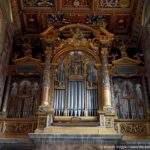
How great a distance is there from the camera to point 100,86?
11.6 metres

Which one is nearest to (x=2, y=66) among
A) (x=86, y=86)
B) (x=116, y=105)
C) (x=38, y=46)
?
(x=38, y=46)

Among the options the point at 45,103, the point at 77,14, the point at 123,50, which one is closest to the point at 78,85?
the point at 45,103

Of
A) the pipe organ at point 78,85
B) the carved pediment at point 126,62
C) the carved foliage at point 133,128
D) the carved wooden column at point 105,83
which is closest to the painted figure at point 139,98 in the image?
the pipe organ at point 78,85

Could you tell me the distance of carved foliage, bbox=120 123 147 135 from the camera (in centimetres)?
1073

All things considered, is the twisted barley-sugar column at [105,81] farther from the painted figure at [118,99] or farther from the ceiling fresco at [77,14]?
the ceiling fresco at [77,14]

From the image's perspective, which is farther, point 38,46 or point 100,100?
point 38,46

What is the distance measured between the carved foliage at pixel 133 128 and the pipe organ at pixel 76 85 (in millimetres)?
1196

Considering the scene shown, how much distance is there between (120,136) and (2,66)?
5445 mm

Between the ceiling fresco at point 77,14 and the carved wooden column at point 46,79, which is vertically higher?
the ceiling fresco at point 77,14

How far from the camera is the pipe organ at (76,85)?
11086 mm

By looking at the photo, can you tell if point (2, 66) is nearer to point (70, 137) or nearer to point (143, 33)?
point (70, 137)

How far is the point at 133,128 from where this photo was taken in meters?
10.8

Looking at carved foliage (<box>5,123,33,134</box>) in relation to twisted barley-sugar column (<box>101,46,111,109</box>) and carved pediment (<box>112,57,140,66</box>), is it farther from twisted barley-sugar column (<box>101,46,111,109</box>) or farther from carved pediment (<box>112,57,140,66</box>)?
carved pediment (<box>112,57,140,66</box>)

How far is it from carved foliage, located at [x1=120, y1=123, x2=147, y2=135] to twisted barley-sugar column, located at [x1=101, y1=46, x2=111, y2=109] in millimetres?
967
